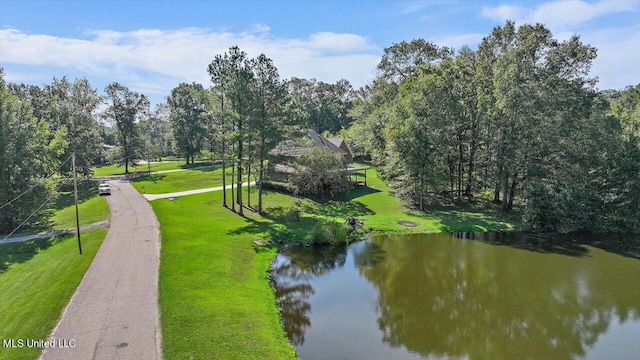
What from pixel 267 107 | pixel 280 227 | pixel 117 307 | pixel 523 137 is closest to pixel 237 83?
pixel 267 107

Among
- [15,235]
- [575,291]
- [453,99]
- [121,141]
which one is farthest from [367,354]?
[121,141]

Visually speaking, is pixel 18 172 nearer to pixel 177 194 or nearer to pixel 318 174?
pixel 177 194

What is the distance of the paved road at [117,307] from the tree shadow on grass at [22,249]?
12.3 feet

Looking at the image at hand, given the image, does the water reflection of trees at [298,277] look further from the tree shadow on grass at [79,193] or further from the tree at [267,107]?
the tree shadow on grass at [79,193]

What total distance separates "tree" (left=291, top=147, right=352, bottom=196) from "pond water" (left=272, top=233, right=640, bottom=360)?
13021mm

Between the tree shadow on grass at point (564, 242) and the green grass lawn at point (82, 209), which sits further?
the green grass lawn at point (82, 209)

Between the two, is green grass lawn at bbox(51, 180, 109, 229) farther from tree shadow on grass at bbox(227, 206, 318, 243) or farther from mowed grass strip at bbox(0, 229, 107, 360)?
tree shadow on grass at bbox(227, 206, 318, 243)

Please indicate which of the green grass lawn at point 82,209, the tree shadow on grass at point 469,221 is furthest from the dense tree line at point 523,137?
the green grass lawn at point 82,209

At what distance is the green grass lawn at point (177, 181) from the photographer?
4958 cm

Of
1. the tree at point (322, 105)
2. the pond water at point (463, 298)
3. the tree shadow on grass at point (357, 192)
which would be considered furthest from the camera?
the tree at point (322, 105)

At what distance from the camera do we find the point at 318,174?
4338 cm

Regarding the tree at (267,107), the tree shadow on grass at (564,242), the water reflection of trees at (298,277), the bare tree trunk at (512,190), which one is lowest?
the water reflection of trees at (298,277)

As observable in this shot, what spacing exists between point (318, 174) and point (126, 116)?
1600 inches

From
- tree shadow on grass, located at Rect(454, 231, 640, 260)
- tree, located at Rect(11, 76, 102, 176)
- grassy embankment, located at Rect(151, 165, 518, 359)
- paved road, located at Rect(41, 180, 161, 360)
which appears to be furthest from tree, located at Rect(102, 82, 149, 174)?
tree shadow on grass, located at Rect(454, 231, 640, 260)
